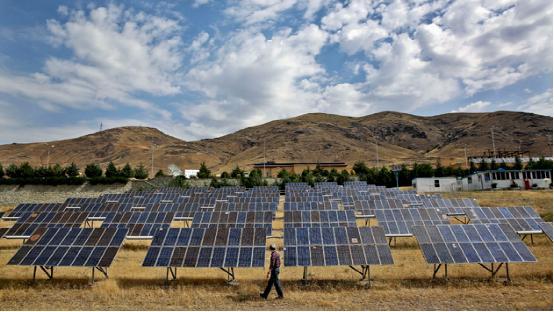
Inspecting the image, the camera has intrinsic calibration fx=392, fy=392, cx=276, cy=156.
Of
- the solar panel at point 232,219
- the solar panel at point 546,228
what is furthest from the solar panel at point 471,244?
the solar panel at point 232,219

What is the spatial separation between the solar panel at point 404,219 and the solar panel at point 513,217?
247cm

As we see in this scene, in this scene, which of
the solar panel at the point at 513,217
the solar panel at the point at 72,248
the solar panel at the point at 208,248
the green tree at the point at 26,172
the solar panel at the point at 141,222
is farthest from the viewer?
the green tree at the point at 26,172

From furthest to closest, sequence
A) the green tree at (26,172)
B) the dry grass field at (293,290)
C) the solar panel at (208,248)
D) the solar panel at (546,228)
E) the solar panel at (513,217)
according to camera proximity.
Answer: the green tree at (26,172), the solar panel at (513,217), the solar panel at (546,228), the solar panel at (208,248), the dry grass field at (293,290)

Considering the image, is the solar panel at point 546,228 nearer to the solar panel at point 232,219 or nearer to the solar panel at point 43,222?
the solar panel at point 232,219

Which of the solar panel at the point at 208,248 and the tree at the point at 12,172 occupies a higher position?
the tree at the point at 12,172

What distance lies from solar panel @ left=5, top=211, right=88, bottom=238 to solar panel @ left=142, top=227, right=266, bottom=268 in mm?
11212

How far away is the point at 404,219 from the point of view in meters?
22.2

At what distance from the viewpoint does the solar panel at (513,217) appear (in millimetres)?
20812

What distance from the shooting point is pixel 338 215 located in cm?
2277

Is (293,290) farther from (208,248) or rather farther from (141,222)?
(141,222)

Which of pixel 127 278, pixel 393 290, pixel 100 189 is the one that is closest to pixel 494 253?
pixel 393 290

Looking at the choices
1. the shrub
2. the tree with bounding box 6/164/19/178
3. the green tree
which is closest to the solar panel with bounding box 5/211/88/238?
the shrub

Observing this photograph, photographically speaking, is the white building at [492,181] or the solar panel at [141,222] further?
the white building at [492,181]

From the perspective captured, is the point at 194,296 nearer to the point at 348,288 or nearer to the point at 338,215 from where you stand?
the point at 348,288
